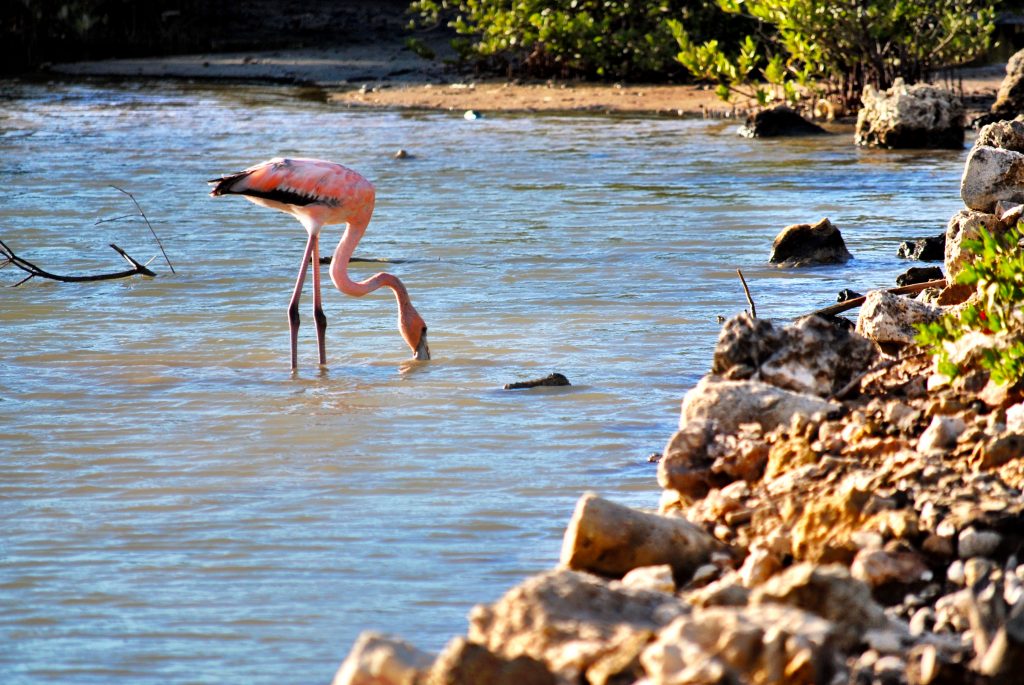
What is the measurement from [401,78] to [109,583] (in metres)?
20.2

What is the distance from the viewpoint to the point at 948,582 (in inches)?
135

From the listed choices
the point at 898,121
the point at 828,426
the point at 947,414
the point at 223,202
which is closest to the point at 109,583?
the point at 828,426

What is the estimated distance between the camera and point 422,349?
7.56 m

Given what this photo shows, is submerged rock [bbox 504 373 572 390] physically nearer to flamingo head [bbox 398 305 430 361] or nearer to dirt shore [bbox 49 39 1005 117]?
flamingo head [bbox 398 305 430 361]

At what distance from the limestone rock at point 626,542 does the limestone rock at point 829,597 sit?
0.76 metres

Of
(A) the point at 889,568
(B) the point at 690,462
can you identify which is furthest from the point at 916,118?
(A) the point at 889,568

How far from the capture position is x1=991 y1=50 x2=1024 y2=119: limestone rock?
16250 mm

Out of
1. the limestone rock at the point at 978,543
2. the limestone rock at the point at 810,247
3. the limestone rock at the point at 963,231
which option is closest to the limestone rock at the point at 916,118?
the limestone rock at the point at 810,247

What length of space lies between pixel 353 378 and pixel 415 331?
0.39 meters

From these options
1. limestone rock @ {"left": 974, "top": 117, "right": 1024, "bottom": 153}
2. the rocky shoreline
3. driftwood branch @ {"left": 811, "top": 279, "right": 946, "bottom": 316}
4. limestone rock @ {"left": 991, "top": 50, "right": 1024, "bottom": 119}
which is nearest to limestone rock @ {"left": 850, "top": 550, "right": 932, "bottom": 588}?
the rocky shoreline

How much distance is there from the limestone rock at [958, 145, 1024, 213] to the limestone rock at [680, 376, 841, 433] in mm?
3403

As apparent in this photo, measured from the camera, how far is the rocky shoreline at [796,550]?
2.73 metres

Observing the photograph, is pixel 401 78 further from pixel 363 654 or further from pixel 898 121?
pixel 363 654

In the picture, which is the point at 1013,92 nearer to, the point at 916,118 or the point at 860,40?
the point at 916,118
